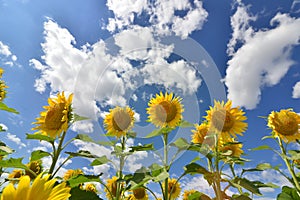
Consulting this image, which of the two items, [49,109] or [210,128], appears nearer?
[49,109]

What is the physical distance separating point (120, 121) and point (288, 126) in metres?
2.08

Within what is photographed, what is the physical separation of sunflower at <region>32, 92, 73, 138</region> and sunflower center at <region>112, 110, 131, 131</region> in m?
0.82

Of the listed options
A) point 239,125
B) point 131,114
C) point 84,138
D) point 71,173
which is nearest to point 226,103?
point 239,125

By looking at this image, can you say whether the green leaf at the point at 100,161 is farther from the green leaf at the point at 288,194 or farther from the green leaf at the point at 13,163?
the green leaf at the point at 288,194

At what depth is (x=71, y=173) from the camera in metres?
3.95

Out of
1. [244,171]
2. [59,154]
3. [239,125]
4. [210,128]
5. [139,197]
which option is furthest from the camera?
[139,197]

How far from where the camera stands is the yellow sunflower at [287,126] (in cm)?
310

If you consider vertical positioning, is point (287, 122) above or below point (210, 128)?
above

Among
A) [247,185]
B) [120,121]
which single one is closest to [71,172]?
[120,121]

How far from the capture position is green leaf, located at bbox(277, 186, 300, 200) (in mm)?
2267

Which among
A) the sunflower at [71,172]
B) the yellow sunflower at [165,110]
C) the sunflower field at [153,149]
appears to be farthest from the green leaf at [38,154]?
the sunflower at [71,172]

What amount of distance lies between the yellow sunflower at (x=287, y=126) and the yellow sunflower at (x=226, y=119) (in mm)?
537

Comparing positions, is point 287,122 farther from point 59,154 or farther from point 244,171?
point 59,154

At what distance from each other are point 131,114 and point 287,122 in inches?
77.1
